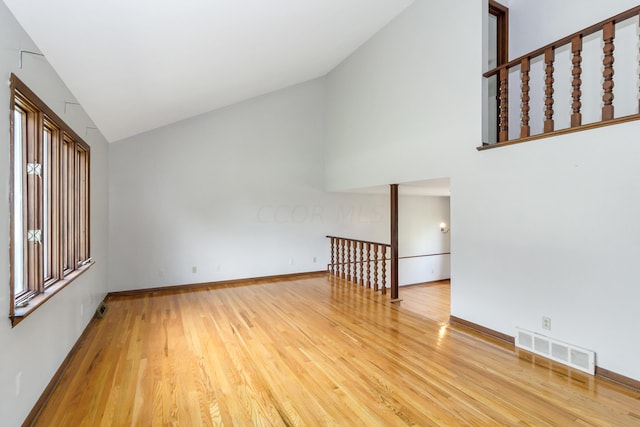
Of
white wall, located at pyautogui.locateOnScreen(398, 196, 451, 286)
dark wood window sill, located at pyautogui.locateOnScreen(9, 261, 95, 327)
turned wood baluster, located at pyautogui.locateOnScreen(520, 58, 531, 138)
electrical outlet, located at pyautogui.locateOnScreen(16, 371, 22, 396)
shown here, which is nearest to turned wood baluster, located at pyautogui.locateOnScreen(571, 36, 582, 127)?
turned wood baluster, located at pyautogui.locateOnScreen(520, 58, 531, 138)

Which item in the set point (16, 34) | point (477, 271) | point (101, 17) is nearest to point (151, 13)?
point (101, 17)

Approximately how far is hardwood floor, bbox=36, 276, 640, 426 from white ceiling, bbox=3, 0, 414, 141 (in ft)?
8.70

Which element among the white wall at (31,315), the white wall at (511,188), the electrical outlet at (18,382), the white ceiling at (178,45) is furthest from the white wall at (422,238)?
the electrical outlet at (18,382)

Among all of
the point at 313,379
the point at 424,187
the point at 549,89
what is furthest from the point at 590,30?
the point at 313,379

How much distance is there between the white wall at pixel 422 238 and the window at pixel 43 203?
22.1ft

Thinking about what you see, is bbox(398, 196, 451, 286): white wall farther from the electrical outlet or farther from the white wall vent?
the electrical outlet

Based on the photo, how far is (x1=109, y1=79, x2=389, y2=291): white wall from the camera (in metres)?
5.61

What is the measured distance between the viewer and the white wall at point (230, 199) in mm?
5609

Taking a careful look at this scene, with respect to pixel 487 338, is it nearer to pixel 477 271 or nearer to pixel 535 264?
pixel 477 271

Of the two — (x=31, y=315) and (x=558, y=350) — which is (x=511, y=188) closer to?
(x=558, y=350)

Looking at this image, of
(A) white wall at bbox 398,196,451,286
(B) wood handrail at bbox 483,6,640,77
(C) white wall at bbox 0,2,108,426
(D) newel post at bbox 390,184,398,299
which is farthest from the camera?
(A) white wall at bbox 398,196,451,286

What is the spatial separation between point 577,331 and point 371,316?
2228 mm

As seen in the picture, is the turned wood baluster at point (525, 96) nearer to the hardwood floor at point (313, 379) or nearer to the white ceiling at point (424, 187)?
the white ceiling at point (424, 187)

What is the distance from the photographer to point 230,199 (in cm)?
636
